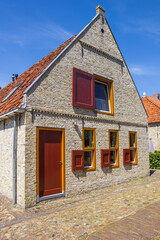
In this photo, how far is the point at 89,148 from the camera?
28.1 ft

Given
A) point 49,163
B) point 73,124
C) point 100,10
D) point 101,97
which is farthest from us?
point 100,10

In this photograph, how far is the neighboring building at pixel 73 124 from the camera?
22.0ft

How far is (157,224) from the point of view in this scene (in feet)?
16.2

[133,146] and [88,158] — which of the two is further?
[133,146]

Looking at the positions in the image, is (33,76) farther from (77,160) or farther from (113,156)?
(113,156)

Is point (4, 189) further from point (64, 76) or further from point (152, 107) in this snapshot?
point (152, 107)

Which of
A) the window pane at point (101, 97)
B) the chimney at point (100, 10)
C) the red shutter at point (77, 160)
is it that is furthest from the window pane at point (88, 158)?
the chimney at point (100, 10)

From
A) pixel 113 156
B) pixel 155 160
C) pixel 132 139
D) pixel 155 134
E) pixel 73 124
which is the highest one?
pixel 73 124

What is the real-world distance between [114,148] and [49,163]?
4110 mm

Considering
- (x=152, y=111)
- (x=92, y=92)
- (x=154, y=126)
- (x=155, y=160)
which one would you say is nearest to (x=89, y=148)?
(x=92, y=92)

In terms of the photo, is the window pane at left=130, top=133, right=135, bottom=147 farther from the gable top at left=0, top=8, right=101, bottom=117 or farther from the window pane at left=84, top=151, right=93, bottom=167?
the gable top at left=0, top=8, right=101, bottom=117

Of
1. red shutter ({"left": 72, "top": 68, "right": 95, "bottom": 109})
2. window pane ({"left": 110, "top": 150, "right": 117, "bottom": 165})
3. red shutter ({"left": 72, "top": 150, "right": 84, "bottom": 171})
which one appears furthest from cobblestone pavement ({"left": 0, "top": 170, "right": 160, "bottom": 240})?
red shutter ({"left": 72, "top": 68, "right": 95, "bottom": 109})

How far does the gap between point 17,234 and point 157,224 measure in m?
3.48

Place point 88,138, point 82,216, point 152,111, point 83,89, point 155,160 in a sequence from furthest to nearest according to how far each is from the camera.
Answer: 1. point 152,111
2. point 155,160
3. point 88,138
4. point 83,89
5. point 82,216
